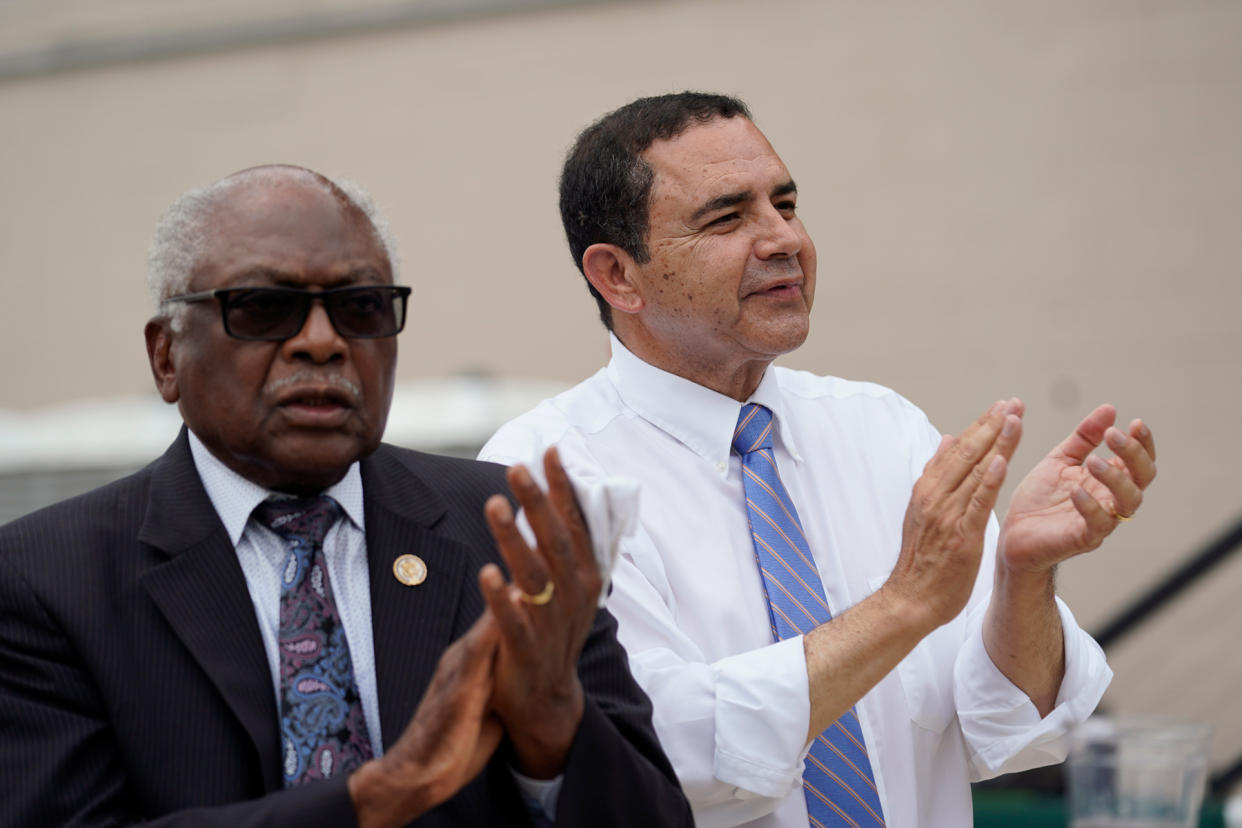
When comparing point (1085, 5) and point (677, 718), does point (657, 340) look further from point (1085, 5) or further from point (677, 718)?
point (1085, 5)

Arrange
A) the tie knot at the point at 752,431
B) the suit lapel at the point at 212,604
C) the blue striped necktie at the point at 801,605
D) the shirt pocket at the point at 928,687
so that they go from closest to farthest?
the suit lapel at the point at 212,604
the blue striped necktie at the point at 801,605
the shirt pocket at the point at 928,687
the tie knot at the point at 752,431

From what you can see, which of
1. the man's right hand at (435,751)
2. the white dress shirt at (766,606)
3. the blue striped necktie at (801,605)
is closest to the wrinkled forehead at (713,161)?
the white dress shirt at (766,606)

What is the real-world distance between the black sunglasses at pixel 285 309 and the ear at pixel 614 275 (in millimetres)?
821

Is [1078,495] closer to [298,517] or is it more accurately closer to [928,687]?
[928,687]

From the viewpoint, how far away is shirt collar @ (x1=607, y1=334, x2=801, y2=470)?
2.58m

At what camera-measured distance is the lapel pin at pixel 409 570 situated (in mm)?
1928

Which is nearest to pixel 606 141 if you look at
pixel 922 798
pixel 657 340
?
pixel 657 340

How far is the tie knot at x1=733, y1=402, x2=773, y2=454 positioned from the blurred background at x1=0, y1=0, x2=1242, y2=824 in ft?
12.3

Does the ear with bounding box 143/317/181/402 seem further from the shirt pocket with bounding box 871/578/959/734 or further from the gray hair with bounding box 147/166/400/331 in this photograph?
the shirt pocket with bounding box 871/578/959/734

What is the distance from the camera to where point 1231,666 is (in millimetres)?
7641

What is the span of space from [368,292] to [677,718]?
2.67 feet

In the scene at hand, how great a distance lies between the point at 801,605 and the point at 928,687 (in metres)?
0.29

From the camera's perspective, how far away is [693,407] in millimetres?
2596

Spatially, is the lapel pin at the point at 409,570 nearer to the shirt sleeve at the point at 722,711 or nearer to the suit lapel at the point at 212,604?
the suit lapel at the point at 212,604
